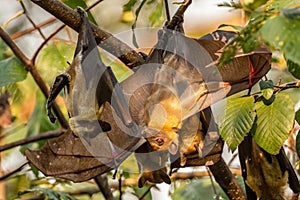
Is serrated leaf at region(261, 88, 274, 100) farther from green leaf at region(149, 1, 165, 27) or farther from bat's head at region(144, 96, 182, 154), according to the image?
green leaf at region(149, 1, 165, 27)

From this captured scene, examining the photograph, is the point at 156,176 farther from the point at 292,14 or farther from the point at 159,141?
the point at 292,14

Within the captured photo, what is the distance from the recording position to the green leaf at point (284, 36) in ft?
3.75

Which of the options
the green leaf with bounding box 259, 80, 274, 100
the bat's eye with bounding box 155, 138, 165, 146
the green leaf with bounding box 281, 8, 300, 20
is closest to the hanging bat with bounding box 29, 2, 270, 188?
the bat's eye with bounding box 155, 138, 165, 146

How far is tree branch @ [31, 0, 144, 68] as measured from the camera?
1680mm

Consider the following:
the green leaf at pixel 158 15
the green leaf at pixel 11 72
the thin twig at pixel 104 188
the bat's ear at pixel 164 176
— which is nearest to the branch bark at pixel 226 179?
the bat's ear at pixel 164 176

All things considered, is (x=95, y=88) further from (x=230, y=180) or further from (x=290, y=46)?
(x=290, y=46)

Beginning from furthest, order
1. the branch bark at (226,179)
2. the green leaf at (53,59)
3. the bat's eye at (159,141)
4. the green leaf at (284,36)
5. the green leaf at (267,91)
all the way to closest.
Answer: the green leaf at (53,59) → the branch bark at (226,179) → the bat's eye at (159,141) → the green leaf at (267,91) → the green leaf at (284,36)

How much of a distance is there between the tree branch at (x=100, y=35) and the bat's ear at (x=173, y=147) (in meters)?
0.24

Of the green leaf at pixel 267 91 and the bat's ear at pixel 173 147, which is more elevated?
the green leaf at pixel 267 91

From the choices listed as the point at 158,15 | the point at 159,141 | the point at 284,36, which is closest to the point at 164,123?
the point at 159,141

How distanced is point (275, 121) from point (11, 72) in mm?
1264

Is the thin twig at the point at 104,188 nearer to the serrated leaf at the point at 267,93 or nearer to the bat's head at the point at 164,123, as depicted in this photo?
the bat's head at the point at 164,123

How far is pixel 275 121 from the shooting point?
1559 millimetres

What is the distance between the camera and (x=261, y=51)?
1.62 metres
